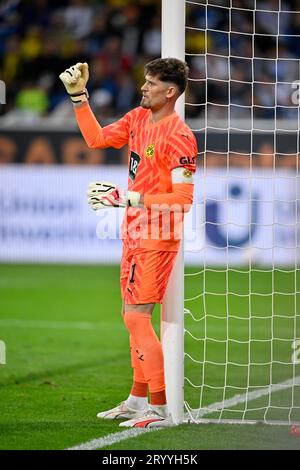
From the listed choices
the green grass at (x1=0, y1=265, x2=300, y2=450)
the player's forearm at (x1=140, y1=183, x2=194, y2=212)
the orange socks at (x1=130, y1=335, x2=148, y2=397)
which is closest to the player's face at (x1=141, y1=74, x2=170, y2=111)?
the player's forearm at (x1=140, y1=183, x2=194, y2=212)

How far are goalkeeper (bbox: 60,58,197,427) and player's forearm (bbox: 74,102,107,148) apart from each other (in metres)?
0.31

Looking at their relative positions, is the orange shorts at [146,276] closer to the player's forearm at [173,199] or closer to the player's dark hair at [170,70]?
the player's forearm at [173,199]

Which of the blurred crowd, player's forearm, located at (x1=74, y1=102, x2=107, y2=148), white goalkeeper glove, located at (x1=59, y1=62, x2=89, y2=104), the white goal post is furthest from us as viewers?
the blurred crowd

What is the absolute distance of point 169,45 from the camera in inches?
271

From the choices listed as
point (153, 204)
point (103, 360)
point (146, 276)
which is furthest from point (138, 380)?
point (103, 360)

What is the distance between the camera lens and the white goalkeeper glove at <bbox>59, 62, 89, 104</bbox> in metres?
6.86

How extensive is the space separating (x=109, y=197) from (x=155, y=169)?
34 centimetres

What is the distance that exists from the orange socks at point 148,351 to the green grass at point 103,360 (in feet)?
0.93

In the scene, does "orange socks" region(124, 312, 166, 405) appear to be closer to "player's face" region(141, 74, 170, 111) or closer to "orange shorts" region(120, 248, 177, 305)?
"orange shorts" region(120, 248, 177, 305)

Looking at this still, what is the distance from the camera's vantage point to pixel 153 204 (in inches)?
256

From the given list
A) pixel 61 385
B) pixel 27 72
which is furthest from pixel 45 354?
pixel 27 72

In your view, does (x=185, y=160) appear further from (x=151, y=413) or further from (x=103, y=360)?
(x=103, y=360)

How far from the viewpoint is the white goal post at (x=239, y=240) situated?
283 inches

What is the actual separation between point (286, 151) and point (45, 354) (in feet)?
25.6
